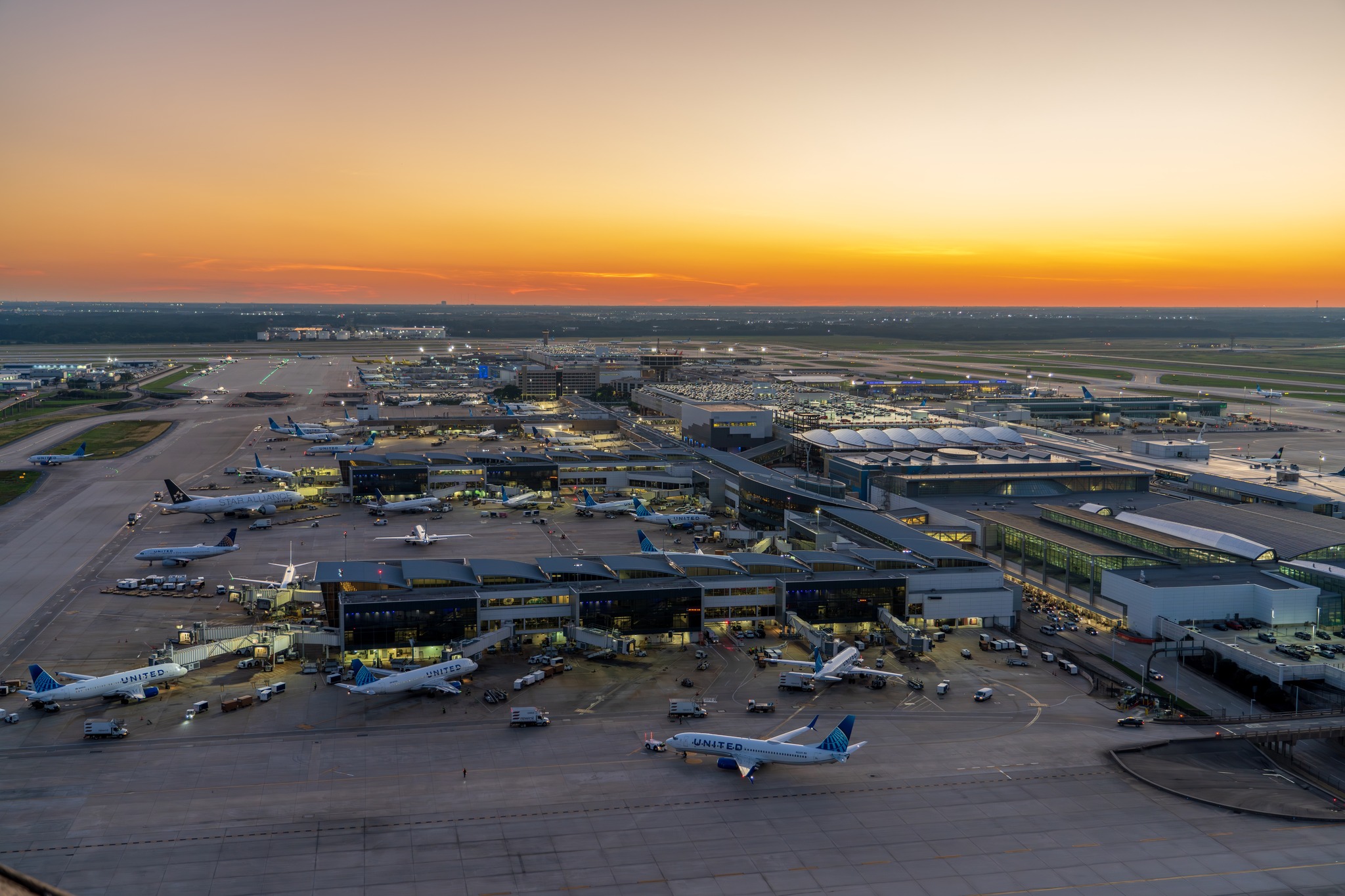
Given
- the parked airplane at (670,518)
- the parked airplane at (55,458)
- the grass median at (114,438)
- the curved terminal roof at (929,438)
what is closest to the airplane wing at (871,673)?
the parked airplane at (670,518)

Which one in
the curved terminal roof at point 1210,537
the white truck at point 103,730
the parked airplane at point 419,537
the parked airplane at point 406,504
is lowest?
the white truck at point 103,730

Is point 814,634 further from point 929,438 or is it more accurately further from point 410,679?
point 929,438

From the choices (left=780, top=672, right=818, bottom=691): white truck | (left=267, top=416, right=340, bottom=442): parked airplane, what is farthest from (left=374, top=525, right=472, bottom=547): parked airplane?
(left=267, top=416, right=340, bottom=442): parked airplane

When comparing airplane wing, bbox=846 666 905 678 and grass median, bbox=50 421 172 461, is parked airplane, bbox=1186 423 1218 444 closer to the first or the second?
airplane wing, bbox=846 666 905 678

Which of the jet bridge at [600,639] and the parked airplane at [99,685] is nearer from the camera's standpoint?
the parked airplane at [99,685]

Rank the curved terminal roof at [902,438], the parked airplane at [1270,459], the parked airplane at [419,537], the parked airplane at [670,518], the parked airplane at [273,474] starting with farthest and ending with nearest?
1. the curved terminal roof at [902,438]
2. the parked airplane at [1270,459]
3. the parked airplane at [273,474]
4. the parked airplane at [670,518]
5. the parked airplane at [419,537]

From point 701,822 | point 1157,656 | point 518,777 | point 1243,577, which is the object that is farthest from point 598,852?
point 1243,577

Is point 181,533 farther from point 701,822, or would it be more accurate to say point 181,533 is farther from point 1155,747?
point 1155,747

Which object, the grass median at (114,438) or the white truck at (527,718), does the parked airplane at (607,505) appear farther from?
the grass median at (114,438)
